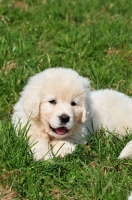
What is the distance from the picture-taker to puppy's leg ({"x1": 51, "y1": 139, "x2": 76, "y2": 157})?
15.8ft

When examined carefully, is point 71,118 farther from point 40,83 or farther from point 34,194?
point 34,194

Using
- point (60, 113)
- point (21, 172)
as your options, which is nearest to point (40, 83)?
point (60, 113)

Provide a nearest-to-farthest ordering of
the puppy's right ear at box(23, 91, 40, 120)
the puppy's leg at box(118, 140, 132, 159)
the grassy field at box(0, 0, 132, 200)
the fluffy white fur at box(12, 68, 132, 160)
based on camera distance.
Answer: the grassy field at box(0, 0, 132, 200)
the puppy's leg at box(118, 140, 132, 159)
the fluffy white fur at box(12, 68, 132, 160)
the puppy's right ear at box(23, 91, 40, 120)

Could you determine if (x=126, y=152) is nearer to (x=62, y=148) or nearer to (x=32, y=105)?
(x=62, y=148)

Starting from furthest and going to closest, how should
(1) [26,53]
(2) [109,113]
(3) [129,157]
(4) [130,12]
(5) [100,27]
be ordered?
1. (4) [130,12]
2. (5) [100,27]
3. (1) [26,53]
4. (2) [109,113]
5. (3) [129,157]

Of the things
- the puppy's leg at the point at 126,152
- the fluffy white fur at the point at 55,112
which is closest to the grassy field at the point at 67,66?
the puppy's leg at the point at 126,152

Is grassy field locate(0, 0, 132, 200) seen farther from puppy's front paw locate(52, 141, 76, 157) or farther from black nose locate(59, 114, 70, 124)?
black nose locate(59, 114, 70, 124)

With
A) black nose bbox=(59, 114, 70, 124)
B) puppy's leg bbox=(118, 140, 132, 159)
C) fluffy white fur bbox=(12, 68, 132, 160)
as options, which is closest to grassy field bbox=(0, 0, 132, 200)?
puppy's leg bbox=(118, 140, 132, 159)

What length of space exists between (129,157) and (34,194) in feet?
3.37

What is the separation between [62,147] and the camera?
16.1 ft

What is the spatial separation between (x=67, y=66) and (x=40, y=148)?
2128mm

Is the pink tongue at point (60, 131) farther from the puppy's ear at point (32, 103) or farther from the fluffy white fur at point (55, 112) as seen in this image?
the puppy's ear at point (32, 103)

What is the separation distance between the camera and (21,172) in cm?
437

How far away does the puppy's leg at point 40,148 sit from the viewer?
4695 mm
